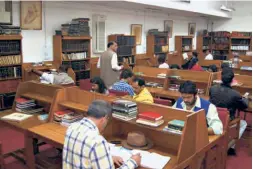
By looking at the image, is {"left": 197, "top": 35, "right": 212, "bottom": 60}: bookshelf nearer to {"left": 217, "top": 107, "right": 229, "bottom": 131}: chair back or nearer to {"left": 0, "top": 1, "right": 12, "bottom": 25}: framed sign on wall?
{"left": 0, "top": 1, "right": 12, "bottom": 25}: framed sign on wall

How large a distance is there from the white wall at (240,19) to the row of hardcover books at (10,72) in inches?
410

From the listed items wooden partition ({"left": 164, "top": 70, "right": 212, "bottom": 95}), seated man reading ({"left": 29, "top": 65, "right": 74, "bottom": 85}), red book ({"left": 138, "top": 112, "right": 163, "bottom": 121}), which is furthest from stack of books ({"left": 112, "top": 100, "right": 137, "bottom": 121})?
wooden partition ({"left": 164, "top": 70, "right": 212, "bottom": 95})

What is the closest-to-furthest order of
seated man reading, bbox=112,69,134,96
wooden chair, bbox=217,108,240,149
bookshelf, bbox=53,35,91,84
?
wooden chair, bbox=217,108,240,149, seated man reading, bbox=112,69,134,96, bookshelf, bbox=53,35,91,84

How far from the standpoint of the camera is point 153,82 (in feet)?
21.7

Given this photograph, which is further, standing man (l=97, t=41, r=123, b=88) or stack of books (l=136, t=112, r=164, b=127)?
standing man (l=97, t=41, r=123, b=88)

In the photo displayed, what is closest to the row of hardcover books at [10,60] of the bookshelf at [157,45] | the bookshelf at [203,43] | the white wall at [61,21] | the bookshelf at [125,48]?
the white wall at [61,21]

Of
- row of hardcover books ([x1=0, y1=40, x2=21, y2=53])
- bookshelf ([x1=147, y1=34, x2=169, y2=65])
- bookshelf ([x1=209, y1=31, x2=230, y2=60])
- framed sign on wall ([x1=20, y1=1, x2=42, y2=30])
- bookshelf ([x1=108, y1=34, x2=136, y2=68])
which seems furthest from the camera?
bookshelf ([x1=209, y1=31, x2=230, y2=60])

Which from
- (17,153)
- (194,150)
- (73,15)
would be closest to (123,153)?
(194,150)

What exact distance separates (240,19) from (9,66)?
10759mm

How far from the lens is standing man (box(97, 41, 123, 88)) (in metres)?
6.31

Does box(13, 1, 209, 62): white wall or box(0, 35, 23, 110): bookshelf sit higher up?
box(13, 1, 209, 62): white wall

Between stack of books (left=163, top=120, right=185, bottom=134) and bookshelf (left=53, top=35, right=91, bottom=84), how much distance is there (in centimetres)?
497

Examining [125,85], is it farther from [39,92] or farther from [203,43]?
[203,43]

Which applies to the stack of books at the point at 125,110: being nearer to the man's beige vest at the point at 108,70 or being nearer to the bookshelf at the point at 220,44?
the man's beige vest at the point at 108,70
